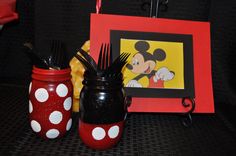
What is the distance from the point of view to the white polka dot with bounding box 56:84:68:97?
58cm

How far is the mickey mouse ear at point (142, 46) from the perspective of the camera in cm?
71

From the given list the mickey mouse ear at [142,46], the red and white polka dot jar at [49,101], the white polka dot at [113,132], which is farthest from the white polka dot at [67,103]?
the mickey mouse ear at [142,46]

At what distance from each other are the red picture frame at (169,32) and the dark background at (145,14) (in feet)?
0.33

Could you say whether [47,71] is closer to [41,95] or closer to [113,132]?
[41,95]

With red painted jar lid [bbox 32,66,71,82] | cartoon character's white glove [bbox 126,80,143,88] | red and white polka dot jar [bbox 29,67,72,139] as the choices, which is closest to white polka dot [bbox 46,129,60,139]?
red and white polka dot jar [bbox 29,67,72,139]

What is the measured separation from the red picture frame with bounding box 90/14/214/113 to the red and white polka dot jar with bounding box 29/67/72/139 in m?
0.14

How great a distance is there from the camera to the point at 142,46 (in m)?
0.71

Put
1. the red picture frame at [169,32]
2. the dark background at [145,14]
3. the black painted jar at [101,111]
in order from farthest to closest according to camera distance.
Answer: the dark background at [145,14] → the red picture frame at [169,32] → the black painted jar at [101,111]

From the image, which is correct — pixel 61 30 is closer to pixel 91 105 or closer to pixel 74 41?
pixel 74 41

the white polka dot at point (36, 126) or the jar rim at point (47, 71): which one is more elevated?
the jar rim at point (47, 71)

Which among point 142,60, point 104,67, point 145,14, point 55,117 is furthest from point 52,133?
point 145,14

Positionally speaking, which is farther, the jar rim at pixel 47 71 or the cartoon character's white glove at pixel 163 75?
the cartoon character's white glove at pixel 163 75

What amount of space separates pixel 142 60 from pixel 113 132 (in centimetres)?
22

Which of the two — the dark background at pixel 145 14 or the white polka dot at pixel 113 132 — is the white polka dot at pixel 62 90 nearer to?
the white polka dot at pixel 113 132
